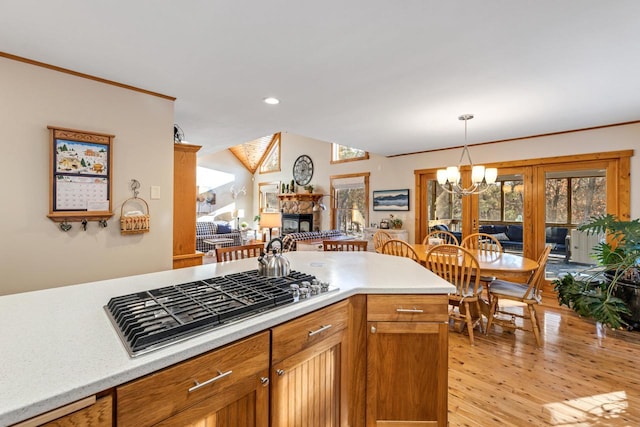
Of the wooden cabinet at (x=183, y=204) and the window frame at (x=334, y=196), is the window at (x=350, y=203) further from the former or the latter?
the wooden cabinet at (x=183, y=204)

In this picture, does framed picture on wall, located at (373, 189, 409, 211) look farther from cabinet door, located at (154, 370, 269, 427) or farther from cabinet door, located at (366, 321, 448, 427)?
cabinet door, located at (154, 370, 269, 427)

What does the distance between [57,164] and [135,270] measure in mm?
1034

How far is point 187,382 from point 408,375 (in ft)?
3.59

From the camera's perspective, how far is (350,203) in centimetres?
738

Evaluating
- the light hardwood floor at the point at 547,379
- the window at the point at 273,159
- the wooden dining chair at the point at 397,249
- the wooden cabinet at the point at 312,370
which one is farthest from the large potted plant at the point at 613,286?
the window at the point at 273,159

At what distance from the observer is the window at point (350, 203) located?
688 centimetres

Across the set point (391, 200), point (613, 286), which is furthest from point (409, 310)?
point (391, 200)

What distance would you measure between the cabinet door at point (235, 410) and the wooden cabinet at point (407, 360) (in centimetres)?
62

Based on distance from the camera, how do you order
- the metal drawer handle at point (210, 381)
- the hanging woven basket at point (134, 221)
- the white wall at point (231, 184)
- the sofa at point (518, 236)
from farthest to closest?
the white wall at point (231, 184)
the sofa at point (518, 236)
the hanging woven basket at point (134, 221)
the metal drawer handle at point (210, 381)

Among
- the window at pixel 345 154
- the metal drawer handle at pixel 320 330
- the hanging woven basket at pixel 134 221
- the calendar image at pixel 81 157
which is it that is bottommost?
the metal drawer handle at pixel 320 330

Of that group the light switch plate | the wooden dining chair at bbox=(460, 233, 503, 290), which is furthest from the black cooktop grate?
the wooden dining chair at bbox=(460, 233, 503, 290)

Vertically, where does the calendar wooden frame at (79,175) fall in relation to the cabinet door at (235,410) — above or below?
above

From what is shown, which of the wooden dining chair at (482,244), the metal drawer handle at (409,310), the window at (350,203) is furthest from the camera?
the window at (350,203)

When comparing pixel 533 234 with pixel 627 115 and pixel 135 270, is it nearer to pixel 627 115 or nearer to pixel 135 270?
pixel 627 115
